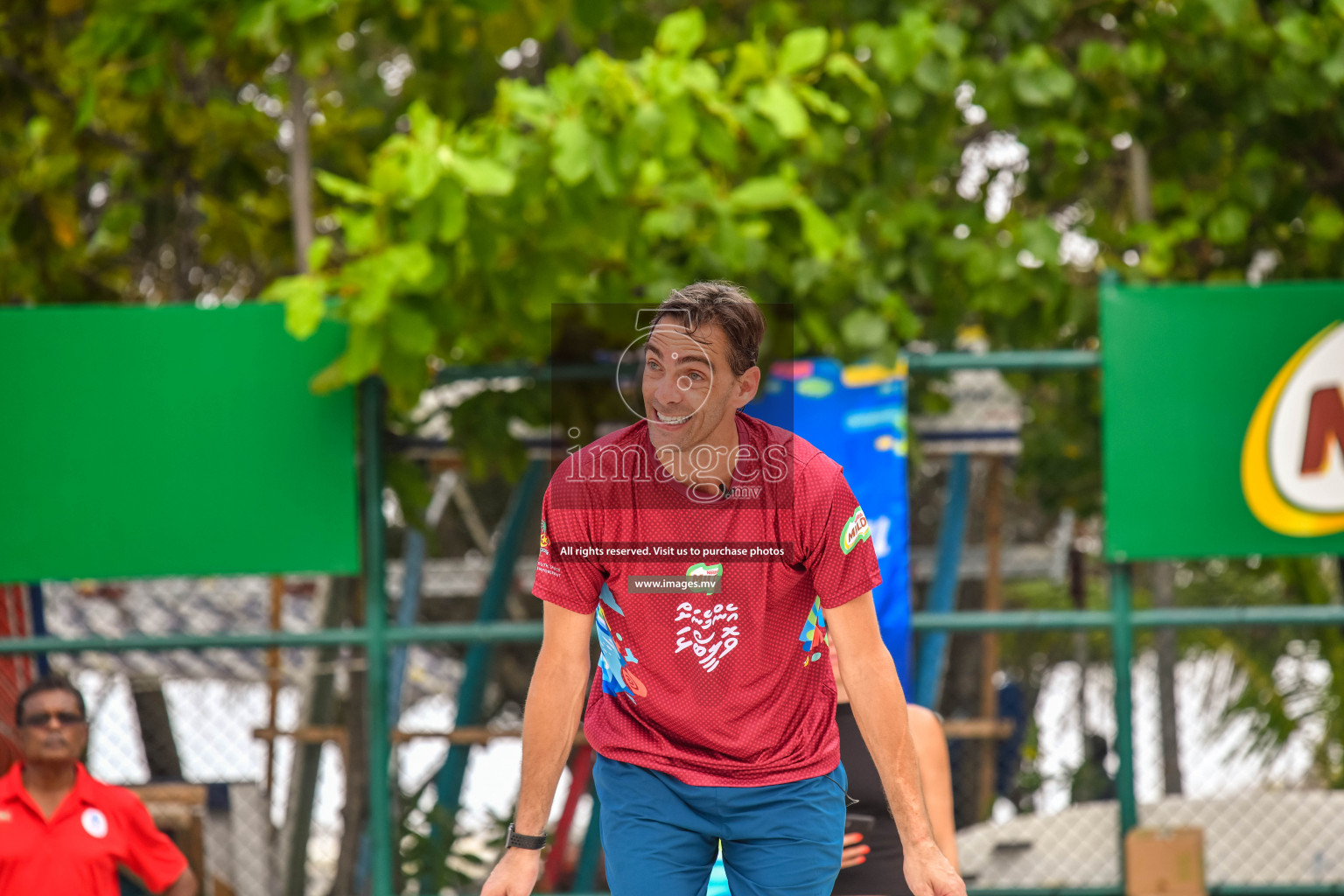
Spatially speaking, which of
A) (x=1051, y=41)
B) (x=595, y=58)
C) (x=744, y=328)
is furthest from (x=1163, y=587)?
(x=744, y=328)

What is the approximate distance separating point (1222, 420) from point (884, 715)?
8.28ft

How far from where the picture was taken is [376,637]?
175 inches

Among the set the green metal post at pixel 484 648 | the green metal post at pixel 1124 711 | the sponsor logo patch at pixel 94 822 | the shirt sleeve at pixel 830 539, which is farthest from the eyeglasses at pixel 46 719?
the green metal post at pixel 1124 711

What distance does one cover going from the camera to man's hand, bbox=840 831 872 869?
125 inches

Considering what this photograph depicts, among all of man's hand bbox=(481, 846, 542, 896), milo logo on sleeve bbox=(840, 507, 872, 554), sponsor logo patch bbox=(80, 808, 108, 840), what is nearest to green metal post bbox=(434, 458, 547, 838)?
sponsor logo patch bbox=(80, 808, 108, 840)

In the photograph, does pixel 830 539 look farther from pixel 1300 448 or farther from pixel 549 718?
pixel 1300 448

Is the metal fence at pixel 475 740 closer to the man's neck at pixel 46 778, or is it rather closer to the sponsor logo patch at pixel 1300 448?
the sponsor logo patch at pixel 1300 448

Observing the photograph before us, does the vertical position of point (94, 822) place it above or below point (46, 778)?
below

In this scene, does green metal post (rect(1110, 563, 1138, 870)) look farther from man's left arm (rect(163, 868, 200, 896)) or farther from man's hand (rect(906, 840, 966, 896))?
man's left arm (rect(163, 868, 200, 896))

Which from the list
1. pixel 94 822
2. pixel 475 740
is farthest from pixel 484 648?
pixel 94 822

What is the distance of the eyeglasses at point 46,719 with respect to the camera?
4.00 metres

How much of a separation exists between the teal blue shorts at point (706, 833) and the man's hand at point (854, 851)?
30.2 inches

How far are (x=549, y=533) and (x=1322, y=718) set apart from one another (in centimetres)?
516

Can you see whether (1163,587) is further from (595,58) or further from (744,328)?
(744,328)
